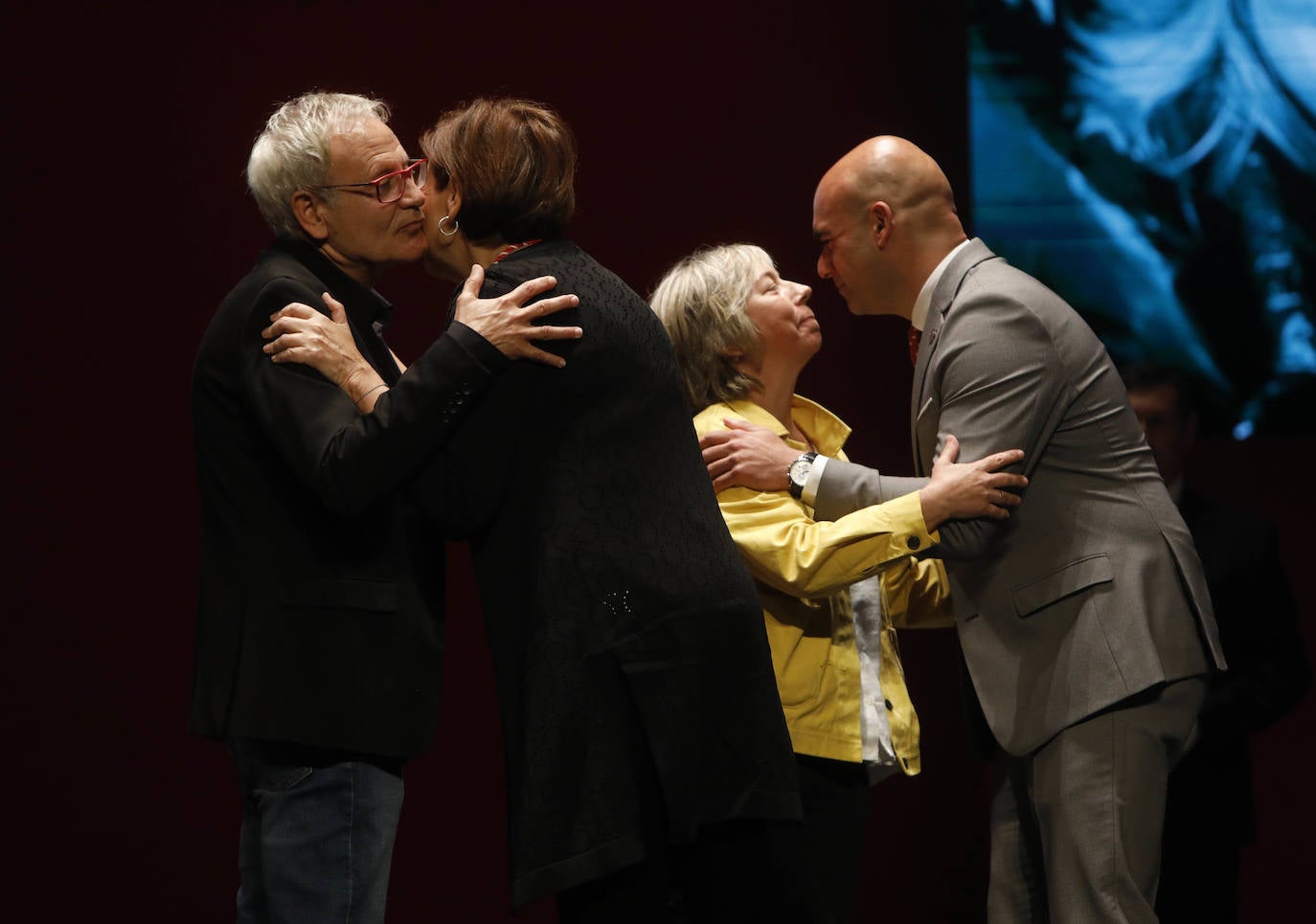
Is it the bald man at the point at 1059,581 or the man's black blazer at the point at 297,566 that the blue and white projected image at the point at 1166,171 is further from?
the man's black blazer at the point at 297,566

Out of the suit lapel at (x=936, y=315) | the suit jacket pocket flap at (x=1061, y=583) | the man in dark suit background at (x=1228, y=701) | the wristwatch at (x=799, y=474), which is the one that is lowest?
the man in dark suit background at (x=1228, y=701)

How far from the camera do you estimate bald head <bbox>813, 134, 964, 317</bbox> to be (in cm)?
267

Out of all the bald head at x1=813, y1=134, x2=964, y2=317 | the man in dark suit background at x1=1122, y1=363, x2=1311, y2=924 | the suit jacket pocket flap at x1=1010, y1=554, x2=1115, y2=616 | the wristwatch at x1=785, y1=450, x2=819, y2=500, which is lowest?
the man in dark suit background at x1=1122, y1=363, x2=1311, y2=924

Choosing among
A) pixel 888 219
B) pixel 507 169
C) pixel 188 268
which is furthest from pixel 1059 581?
pixel 188 268

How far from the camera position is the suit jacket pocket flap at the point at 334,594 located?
6.36ft

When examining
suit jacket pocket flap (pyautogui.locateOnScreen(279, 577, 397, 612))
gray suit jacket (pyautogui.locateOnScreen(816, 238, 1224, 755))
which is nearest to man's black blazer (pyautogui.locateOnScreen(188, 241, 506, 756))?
suit jacket pocket flap (pyautogui.locateOnScreen(279, 577, 397, 612))

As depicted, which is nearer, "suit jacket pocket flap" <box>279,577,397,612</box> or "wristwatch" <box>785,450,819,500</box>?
"suit jacket pocket flap" <box>279,577,397,612</box>

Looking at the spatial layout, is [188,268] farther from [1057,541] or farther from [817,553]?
[1057,541]

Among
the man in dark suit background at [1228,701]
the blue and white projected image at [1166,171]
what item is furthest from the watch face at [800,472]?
the blue and white projected image at [1166,171]

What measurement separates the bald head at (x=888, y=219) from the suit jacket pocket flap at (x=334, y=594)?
3.97ft

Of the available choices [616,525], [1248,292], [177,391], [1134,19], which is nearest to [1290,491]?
[1248,292]

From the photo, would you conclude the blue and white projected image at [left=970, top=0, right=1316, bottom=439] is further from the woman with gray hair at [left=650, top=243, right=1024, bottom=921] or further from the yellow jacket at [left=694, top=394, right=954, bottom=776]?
the yellow jacket at [left=694, top=394, right=954, bottom=776]

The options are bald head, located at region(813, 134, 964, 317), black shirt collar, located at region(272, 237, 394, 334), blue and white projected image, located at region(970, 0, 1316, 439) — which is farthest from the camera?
blue and white projected image, located at region(970, 0, 1316, 439)

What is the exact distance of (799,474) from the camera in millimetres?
2516
